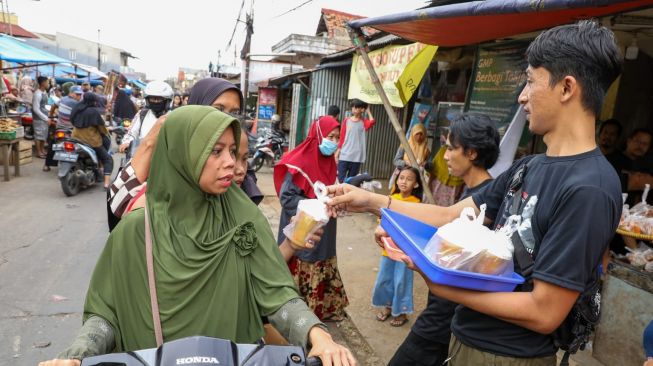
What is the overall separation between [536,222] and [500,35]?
268cm

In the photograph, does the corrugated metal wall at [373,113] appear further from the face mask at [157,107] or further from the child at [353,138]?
the face mask at [157,107]

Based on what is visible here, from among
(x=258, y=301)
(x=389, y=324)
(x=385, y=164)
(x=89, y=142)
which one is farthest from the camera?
(x=385, y=164)

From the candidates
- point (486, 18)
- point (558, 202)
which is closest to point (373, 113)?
point (486, 18)

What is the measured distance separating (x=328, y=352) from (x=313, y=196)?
95.8 inches

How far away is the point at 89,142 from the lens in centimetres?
818

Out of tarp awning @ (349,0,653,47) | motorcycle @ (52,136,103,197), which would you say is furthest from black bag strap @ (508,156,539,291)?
motorcycle @ (52,136,103,197)

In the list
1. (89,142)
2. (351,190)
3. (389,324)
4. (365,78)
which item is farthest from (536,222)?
(89,142)

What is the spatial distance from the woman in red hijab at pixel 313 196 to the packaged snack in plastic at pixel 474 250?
2.47 metres

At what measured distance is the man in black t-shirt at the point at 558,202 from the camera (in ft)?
4.28

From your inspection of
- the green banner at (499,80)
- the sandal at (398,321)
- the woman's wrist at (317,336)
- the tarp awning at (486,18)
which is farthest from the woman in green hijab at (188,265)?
the green banner at (499,80)

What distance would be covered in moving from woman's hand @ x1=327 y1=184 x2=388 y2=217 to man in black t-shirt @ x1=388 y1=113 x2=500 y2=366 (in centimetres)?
60

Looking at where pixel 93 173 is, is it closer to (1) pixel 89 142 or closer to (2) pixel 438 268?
(1) pixel 89 142

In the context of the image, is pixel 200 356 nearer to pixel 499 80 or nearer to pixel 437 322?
pixel 437 322

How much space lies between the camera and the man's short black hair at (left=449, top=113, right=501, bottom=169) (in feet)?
8.34
